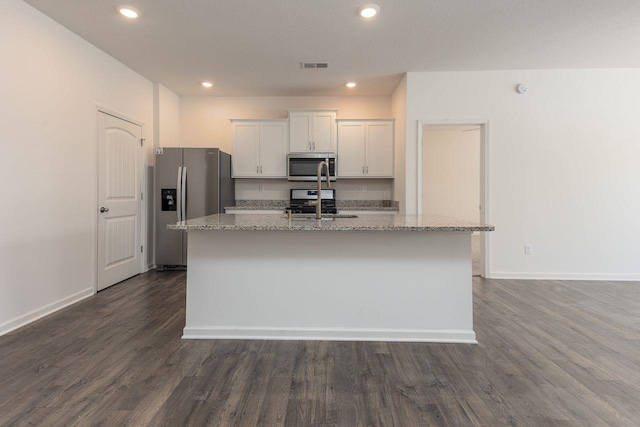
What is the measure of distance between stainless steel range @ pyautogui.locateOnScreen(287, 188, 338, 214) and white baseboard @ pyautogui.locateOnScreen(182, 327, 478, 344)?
9.36ft

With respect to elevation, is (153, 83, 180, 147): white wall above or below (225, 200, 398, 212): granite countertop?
above

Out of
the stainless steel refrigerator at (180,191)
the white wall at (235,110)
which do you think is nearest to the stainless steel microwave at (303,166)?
the white wall at (235,110)

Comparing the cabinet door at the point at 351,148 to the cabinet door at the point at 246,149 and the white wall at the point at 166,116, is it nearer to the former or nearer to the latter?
the cabinet door at the point at 246,149

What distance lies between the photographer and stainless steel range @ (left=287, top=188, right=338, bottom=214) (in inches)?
204

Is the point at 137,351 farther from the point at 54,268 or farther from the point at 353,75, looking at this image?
the point at 353,75

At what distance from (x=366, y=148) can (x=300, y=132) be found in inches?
40.4

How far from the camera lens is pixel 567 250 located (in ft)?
13.9

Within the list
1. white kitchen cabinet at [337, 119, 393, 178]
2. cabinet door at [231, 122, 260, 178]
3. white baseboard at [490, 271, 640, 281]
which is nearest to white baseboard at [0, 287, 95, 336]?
cabinet door at [231, 122, 260, 178]

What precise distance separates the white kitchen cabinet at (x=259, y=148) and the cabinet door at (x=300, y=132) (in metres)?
0.12

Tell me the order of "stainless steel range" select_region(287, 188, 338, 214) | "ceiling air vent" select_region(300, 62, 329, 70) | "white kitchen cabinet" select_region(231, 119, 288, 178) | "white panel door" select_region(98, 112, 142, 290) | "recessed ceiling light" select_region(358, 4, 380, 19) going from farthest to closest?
"stainless steel range" select_region(287, 188, 338, 214) < "white kitchen cabinet" select_region(231, 119, 288, 178) < "ceiling air vent" select_region(300, 62, 329, 70) < "white panel door" select_region(98, 112, 142, 290) < "recessed ceiling light" select_region(358, 4, 380, 19)

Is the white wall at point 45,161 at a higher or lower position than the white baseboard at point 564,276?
higher

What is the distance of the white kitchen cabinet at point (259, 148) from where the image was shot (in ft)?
16.6

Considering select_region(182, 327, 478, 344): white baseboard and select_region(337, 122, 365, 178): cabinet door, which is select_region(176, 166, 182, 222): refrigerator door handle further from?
select_region(182, 327, 478, 344): white baseboard

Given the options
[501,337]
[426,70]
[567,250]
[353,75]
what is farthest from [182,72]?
[567,250]
